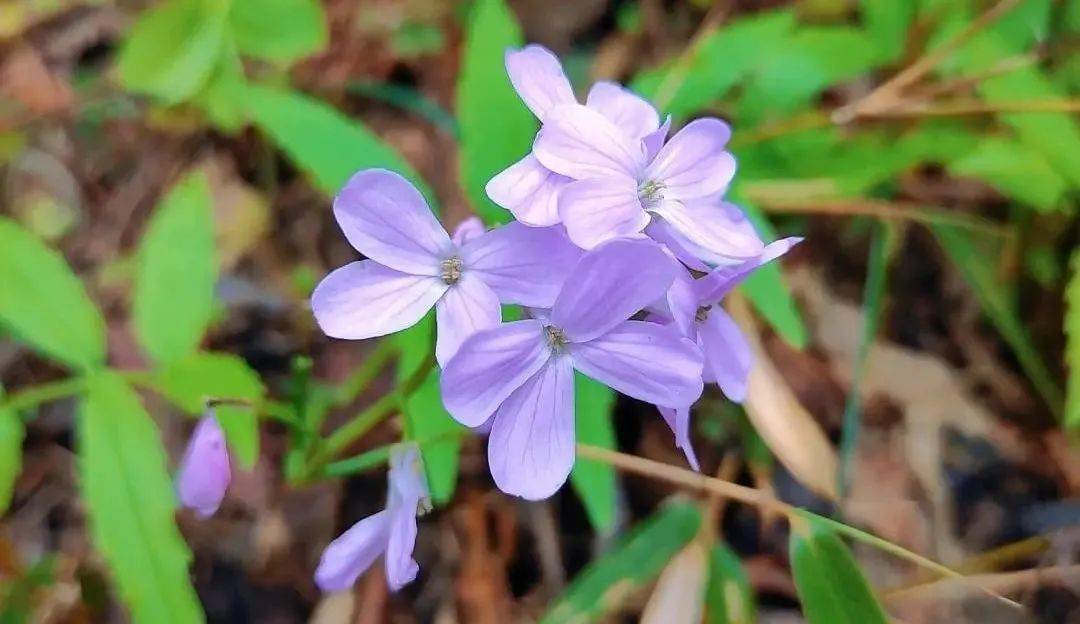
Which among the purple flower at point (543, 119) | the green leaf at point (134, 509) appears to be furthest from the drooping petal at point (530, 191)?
the green leaf at point (134, 509)

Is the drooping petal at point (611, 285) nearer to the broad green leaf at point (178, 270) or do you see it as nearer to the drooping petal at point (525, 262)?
the drooping petal at point (525, 262)

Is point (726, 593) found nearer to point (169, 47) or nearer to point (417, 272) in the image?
point (417, 272)

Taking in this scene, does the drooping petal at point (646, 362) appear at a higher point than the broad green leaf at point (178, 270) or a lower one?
lower

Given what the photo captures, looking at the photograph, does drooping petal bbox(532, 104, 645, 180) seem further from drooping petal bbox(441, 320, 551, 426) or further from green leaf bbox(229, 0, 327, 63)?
green leaf bbox(229, 0, 327, 63)

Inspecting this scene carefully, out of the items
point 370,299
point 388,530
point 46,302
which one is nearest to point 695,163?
point 370,299

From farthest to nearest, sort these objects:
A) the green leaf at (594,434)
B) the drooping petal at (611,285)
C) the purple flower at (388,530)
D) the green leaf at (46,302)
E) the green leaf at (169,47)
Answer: the green leaf at (169,47), the green leaf at (594,434), the green leaf at (46,302), the purple flower at (388,530), the drooping petal at (611,285)

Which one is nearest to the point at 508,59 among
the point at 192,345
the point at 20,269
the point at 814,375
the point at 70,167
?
the point at 192,345
